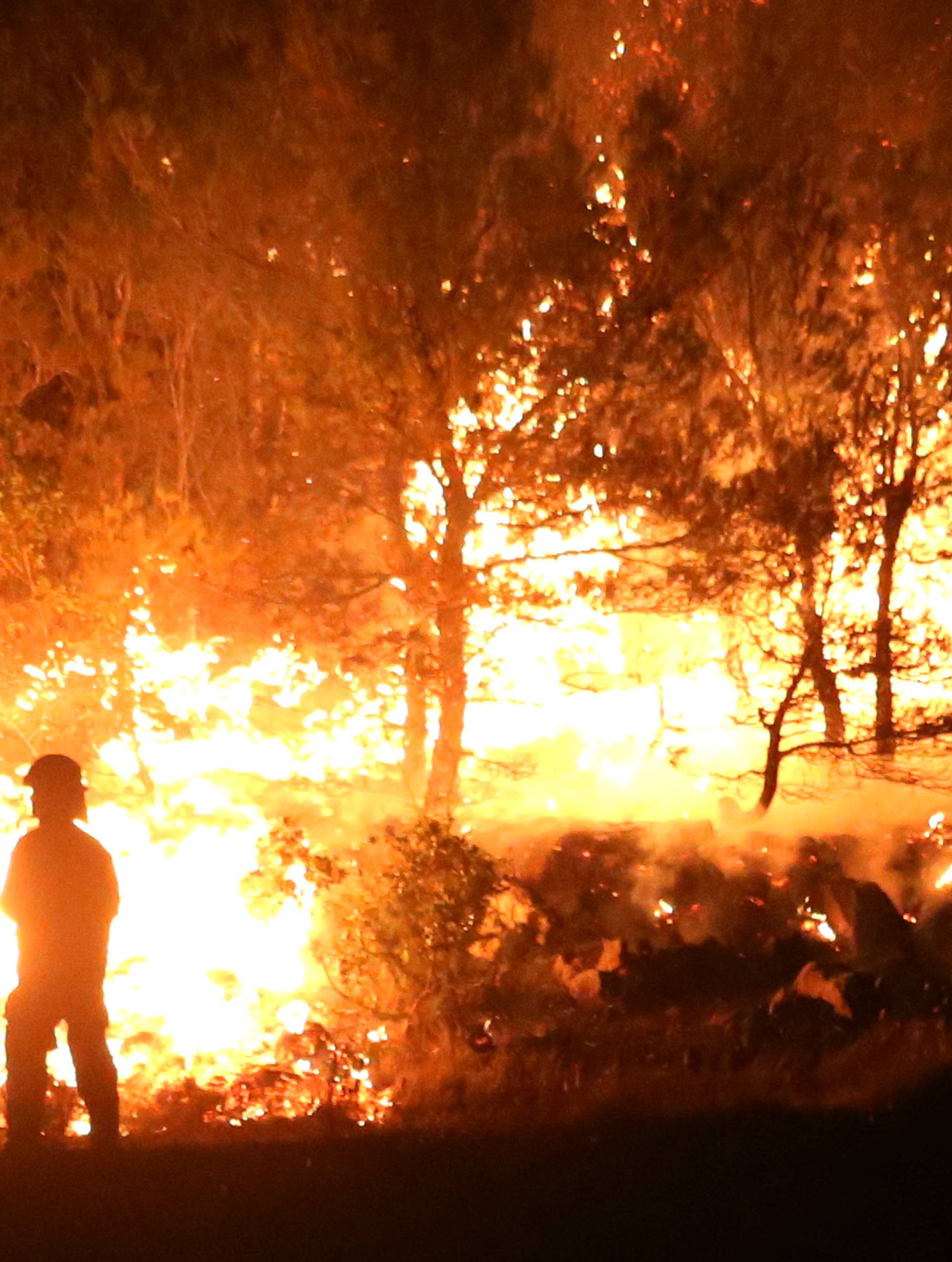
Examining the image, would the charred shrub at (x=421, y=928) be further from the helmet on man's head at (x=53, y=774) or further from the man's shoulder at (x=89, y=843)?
the helmet on man's head at (x=53, y=774)

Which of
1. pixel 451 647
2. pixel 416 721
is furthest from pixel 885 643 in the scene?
pixel 416 721

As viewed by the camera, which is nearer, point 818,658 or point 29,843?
point 29,843

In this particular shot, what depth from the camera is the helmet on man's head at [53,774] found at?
5824mm

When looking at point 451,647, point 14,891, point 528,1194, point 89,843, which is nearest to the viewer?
point 528,1194

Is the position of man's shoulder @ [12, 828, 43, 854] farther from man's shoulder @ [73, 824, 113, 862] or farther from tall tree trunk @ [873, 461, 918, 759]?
tall tree trunk @ [873, 461, 918, 759]

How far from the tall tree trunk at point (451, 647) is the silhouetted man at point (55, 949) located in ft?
14.3

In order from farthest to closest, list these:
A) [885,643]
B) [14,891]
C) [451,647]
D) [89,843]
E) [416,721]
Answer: [416,721]
[451,647]
[885,643]
[89,843]
[14,891]

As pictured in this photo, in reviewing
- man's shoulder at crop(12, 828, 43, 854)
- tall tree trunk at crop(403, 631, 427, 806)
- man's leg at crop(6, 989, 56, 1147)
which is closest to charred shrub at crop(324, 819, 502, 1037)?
tall tree trunk at crop(403, 631, 427, 806)

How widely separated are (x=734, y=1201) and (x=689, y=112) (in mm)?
8832

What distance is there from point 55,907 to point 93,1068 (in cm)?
74

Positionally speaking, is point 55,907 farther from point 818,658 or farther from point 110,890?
point 818,658

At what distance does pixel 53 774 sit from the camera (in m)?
5.84

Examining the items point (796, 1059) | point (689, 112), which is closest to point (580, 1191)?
point (796, 1059)

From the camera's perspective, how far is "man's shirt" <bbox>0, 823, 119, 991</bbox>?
577 cm
